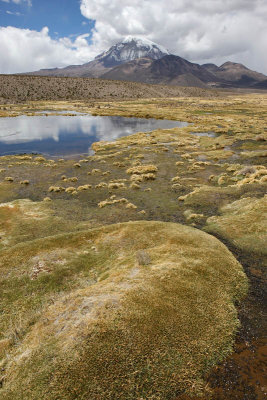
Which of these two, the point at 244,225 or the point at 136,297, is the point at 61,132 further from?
the point at 136,297

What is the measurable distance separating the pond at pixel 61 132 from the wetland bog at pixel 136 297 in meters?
43.1

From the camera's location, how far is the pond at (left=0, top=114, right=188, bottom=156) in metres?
74.5

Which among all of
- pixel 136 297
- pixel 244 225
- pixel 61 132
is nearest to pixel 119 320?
pixel 136 297

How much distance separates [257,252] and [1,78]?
227952mm

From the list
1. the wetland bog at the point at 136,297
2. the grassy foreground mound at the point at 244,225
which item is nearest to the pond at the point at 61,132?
the wetland bog at the point at 136,297

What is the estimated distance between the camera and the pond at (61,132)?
74500 millimetres

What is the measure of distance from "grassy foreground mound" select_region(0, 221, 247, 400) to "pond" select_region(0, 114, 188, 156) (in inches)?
2198

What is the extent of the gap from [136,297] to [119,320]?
1.61 meters

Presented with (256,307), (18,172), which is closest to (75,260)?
(256,307)

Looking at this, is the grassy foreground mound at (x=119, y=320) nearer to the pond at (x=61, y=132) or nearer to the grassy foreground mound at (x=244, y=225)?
the grassy foreground mound at (x=244, y=225)

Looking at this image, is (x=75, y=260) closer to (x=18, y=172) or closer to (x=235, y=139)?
(x=18, y=172)

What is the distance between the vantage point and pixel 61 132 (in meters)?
95.8

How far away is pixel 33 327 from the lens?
11195 millimetres

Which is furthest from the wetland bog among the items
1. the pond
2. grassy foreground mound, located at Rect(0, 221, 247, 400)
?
the pond
